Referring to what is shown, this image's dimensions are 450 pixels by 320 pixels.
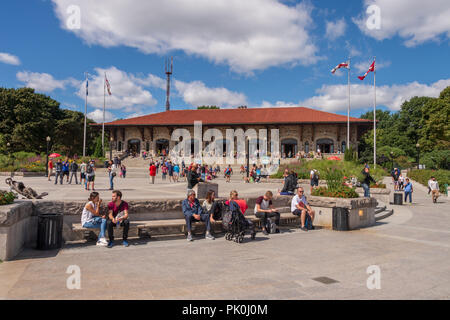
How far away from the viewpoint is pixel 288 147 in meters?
41.4

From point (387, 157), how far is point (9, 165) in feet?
149

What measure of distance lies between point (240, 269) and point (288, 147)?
124ft

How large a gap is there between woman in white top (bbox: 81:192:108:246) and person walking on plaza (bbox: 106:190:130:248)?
0.39 feet

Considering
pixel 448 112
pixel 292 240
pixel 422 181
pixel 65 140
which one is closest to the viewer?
pixel 292 240

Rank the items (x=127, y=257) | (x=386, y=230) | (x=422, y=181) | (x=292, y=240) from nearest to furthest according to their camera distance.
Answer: (x=127, y=257) < (x=292, y=240) < (x=386, y=230) < (x=422, y=181)

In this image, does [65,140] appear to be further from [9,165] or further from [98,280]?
[98,280]

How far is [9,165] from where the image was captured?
88.0 ft

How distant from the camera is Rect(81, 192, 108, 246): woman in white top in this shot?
6.13m

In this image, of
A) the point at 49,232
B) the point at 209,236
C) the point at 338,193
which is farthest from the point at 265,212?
the point at 49,232

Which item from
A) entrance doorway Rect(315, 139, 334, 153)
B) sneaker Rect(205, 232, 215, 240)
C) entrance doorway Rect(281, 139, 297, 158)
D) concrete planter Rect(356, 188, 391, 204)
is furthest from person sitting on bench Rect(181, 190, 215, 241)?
entrance doorway Rect(315, 139, 334, 153)

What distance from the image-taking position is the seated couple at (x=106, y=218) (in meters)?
6.14

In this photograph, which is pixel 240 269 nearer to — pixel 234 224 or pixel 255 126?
pixel 234 224

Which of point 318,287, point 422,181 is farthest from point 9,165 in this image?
point 422,181

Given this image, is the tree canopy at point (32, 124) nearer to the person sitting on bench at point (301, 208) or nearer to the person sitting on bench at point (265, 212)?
the person sitting on bench at point (265, 212)
